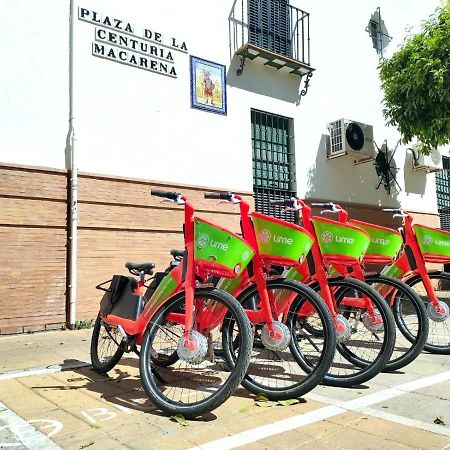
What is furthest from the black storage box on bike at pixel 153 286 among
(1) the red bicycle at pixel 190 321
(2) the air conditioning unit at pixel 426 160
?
(2) the air conditioning unit at pixel 426 160

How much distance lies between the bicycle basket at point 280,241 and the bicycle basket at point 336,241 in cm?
49

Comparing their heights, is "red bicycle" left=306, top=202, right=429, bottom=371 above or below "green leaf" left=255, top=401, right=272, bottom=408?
above

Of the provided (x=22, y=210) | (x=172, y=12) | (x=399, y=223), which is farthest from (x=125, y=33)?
(x=399, y=223)

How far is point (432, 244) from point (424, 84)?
17.2 ft

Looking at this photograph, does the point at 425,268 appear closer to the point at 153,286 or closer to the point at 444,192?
the point at 153,286

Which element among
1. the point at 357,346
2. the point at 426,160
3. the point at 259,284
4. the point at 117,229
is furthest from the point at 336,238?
the point at 426,160

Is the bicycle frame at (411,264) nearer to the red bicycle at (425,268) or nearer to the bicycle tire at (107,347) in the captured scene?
the red bicycle at (425,268)

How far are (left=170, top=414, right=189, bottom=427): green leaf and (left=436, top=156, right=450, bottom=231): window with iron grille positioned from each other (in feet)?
40.7

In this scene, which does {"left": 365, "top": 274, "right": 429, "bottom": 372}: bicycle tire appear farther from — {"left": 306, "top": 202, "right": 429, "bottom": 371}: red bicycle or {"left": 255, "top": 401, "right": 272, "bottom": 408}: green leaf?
{"left": 255, "top": 401, "right": 272, "bottom": 408}: green leaf

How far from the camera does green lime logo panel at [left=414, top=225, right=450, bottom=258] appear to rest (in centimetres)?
521

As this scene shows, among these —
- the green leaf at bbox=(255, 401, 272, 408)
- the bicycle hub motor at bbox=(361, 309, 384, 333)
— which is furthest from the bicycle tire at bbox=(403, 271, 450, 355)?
the green leaf at bbox=(255, 401, 272, 408)

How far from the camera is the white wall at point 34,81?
654 cm

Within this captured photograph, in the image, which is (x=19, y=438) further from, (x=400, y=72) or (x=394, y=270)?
(x=400, y=72)

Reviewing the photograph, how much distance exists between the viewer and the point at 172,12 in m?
8.30
